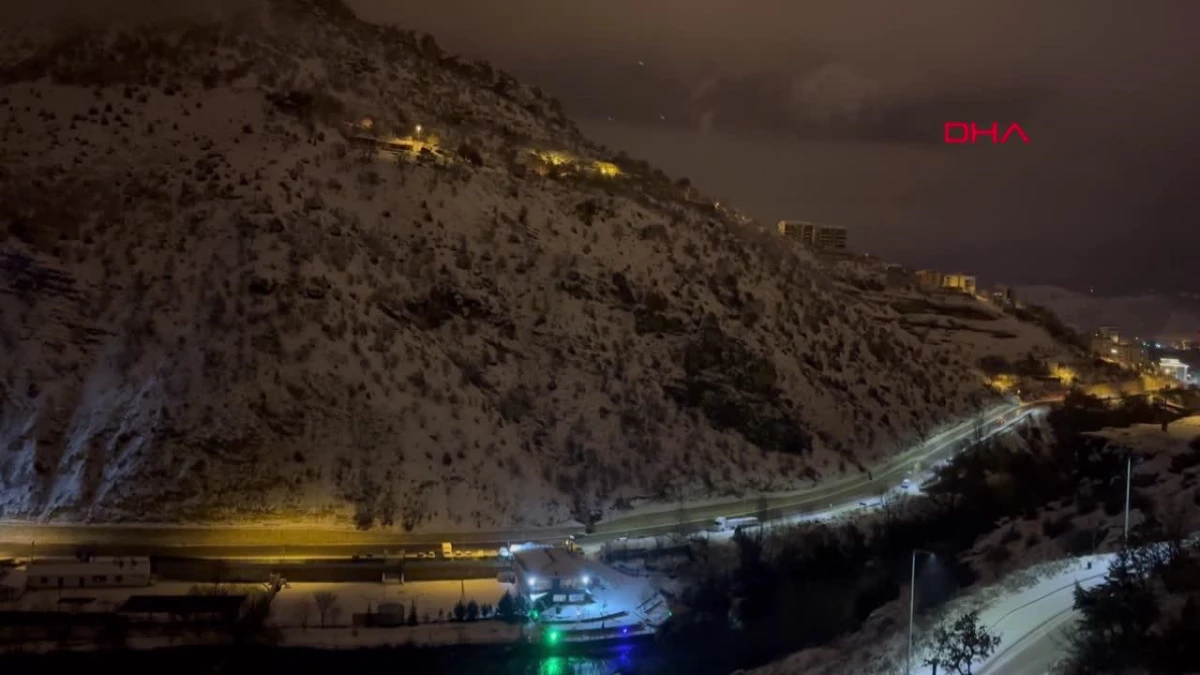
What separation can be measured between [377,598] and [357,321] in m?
11.4

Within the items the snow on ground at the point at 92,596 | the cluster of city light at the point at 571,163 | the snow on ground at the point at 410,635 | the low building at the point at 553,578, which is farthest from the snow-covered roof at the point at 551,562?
the cluster of city light at the point at 571,163

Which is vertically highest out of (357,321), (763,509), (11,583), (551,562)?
(357,321)

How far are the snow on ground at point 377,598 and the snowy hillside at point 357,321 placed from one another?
9.93 ft

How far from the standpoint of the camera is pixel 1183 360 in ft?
298

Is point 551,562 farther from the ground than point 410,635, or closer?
farther from the ground

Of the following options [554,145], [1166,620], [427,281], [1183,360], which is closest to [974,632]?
[1166,620]

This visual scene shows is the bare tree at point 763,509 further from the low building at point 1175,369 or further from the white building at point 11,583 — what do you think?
the low building at point 1175,369

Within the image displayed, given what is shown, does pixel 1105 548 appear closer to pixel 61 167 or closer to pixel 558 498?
pixel 558 498

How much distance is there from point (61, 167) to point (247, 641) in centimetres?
2287

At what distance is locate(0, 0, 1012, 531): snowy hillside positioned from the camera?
102 feet

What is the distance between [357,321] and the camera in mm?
35344

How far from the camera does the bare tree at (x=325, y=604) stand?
2648 cm

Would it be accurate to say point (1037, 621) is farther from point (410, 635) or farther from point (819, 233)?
point (819, 233)

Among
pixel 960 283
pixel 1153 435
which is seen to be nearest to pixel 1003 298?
pixel 960 283
